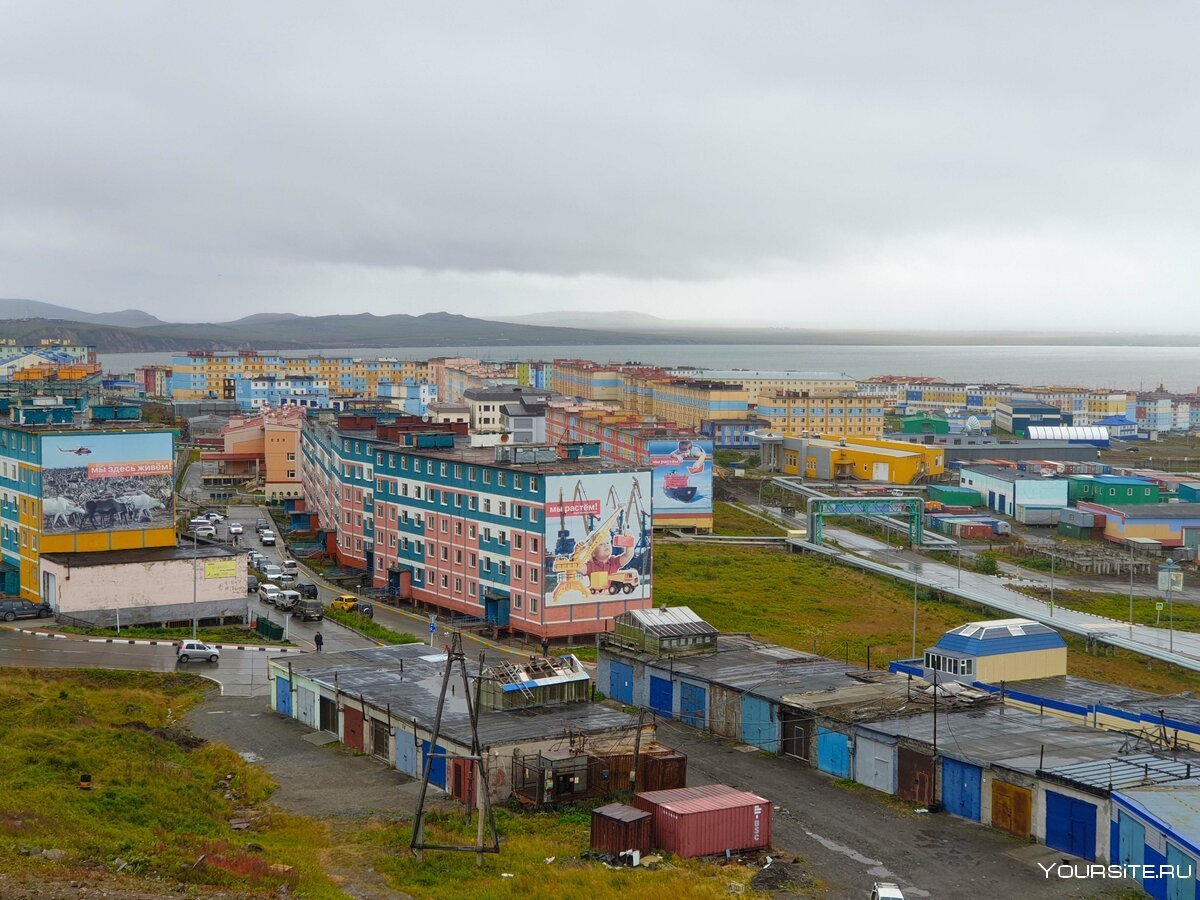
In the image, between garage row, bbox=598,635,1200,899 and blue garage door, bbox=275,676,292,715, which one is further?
blue garage door, bbox=275,676,292,715

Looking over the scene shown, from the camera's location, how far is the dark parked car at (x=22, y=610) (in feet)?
131

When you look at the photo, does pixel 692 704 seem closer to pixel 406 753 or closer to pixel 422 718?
pixel 422 718

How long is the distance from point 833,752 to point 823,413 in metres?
94.0

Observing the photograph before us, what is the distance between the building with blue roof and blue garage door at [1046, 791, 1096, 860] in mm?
8574

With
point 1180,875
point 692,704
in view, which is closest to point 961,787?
point 1180,875

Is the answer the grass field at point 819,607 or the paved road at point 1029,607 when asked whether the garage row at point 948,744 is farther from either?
the paved road at point 1029,607

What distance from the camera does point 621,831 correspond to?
2130 cm

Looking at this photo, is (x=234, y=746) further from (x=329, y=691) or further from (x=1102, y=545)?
(x=1102, y=545)

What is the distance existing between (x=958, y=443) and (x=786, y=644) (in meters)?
67.8

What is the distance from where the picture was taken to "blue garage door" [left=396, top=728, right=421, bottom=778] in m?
26.1

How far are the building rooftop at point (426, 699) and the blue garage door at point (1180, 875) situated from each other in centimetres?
1049

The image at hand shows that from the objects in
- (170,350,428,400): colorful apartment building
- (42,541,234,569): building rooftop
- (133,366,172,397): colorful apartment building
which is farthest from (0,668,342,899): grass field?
(133,366,172,397): colorful apartment building

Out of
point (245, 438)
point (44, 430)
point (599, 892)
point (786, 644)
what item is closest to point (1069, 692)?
point (786, 644)

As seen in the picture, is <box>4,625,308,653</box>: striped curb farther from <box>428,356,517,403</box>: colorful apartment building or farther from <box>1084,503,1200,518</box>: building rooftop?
<box>428,356,517,403</box>: colorful apartment building
